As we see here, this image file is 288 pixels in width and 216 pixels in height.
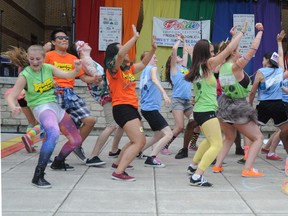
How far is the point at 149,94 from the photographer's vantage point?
659 centimetres

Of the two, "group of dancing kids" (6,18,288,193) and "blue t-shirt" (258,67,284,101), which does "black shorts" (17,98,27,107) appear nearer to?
"group of dancing kids" (6,18,288,193)

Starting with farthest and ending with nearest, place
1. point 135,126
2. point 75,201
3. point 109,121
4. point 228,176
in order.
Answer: point 109,121
point 228,176
point 135,126
point 75,201

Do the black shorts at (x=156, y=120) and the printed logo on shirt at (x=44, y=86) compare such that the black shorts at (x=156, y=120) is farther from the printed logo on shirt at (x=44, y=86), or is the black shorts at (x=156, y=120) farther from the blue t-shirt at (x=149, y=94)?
the printed logo on shirt at (x=44, y=86)

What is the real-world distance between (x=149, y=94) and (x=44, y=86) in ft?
6.51

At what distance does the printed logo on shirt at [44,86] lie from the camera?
5.07 m

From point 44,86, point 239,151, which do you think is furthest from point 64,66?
point 239,151

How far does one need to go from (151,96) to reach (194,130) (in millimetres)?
→ 1593

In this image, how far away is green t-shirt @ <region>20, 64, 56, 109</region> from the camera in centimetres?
506

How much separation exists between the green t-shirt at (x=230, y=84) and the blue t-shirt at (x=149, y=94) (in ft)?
3.97

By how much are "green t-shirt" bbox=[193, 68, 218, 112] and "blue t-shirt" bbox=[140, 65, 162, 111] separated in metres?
1.34

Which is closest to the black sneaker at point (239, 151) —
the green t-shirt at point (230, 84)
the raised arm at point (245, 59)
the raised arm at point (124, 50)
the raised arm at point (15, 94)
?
the green t-shirt at point (230, 84)

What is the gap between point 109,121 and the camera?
647 centimetres

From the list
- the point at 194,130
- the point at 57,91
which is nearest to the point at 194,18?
the point at 194,130

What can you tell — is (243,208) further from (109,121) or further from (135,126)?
(109,121)
